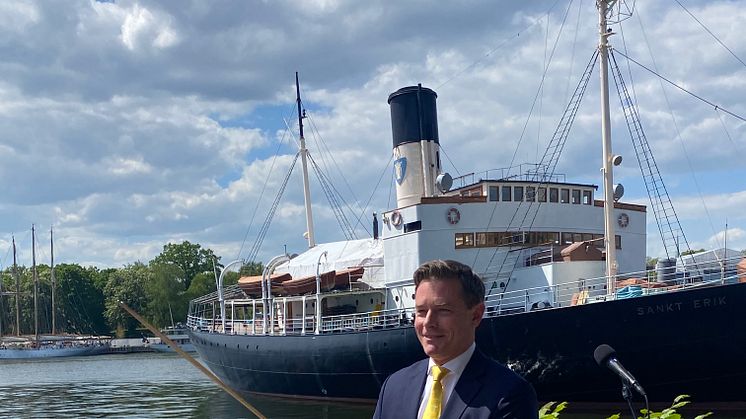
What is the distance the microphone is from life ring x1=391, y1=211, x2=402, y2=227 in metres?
17.7

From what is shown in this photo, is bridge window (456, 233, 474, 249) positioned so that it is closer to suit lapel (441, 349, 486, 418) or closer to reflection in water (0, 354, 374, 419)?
reflection in water (0, 354, 374, 419)

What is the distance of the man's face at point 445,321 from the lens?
3211 mm

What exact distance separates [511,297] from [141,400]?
1674 cm

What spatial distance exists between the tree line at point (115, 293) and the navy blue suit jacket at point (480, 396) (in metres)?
85.6

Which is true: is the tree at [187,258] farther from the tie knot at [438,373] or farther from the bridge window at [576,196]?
the tie knot at [438,373]

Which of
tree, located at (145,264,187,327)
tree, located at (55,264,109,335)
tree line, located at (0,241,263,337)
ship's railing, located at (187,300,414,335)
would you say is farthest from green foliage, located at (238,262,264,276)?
ship's railing, located at (187,300,414,335)

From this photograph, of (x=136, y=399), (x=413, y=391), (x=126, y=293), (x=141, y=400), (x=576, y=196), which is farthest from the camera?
(x=126, y=293)

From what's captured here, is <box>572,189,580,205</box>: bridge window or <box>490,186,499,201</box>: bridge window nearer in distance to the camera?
<box>490,186,499,201</box>: bridge window

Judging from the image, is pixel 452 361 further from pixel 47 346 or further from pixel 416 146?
pixel 47 346

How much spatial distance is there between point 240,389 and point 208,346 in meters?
2.70

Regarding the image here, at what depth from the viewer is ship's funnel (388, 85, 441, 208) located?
25.2 meters

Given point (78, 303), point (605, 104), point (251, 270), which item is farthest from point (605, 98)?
point (78, 303)

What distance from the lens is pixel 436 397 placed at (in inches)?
126

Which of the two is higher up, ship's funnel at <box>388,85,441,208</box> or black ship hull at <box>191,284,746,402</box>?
ship's funnel at <box>388,85,441,208</box>
